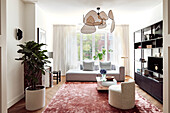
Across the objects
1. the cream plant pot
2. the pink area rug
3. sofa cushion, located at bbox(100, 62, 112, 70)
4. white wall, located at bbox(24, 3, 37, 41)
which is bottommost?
the pink area rug

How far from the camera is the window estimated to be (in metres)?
6.65

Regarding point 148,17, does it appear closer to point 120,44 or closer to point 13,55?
point 120,44

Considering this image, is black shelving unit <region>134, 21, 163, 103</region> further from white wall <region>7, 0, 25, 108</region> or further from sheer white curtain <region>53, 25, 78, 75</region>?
white wall <region>7, 0, 25, 108</region>

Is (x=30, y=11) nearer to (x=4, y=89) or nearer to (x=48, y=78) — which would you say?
(x=48, y=78)

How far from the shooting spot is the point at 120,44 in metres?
6.57

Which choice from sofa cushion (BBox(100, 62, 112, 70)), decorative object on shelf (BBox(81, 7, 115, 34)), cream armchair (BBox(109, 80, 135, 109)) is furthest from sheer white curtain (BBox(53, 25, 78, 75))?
cream armchair (BBox(109, 80, 135, 109))

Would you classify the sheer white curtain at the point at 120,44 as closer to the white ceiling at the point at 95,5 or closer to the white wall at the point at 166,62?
the white ceiling at the point at 95,5

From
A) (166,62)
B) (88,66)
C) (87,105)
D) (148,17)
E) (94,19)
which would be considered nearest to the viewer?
(166,62)

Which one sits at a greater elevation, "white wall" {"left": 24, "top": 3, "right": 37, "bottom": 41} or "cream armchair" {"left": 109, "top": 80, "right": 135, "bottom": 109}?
"white wall" {"left": 24, "top": 3, "right": 37, "bottom": 41}

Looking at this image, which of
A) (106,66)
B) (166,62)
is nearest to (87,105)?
(166,62)

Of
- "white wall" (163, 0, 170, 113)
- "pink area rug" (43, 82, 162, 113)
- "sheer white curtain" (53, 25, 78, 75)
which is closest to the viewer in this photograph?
"white wall" (163, 0, 170, 113)

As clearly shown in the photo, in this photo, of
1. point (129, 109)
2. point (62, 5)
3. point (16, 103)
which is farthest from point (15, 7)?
point (129, 109)

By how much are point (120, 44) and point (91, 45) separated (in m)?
1.57

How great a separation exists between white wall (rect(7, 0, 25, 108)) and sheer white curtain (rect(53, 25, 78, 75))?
122 inches
